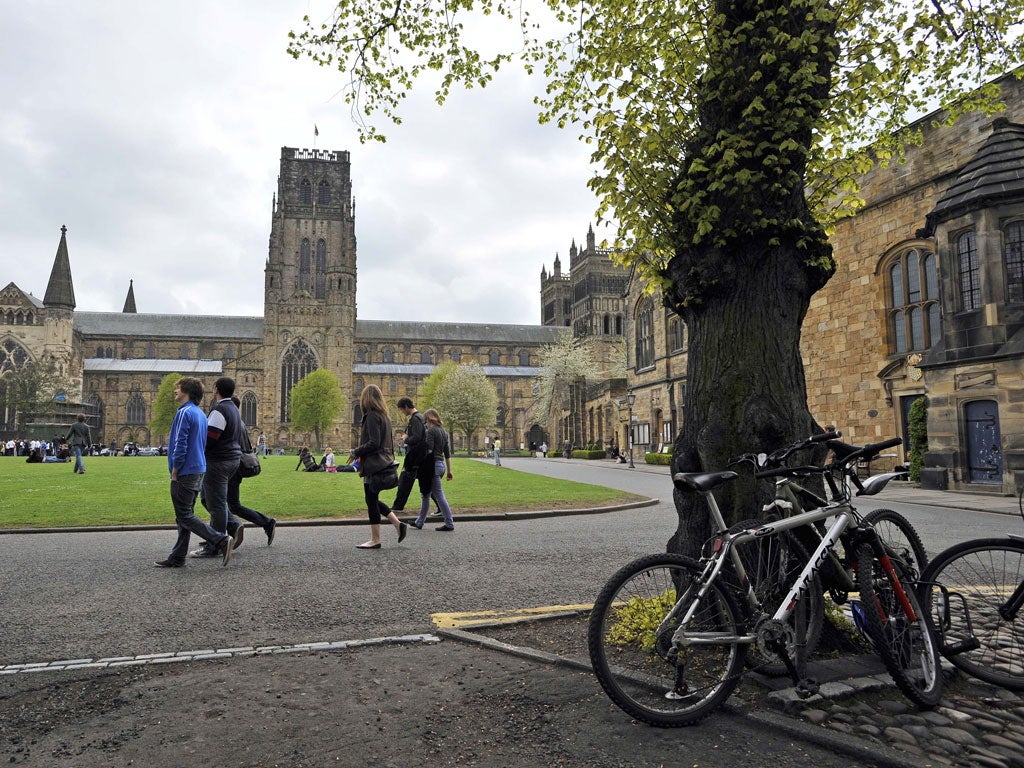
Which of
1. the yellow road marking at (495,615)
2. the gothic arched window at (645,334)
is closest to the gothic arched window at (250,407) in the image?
→ the gothic arched window at (645,334)

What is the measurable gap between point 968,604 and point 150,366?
322 feet

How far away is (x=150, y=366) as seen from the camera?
87938 mm

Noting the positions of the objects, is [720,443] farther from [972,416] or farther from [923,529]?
[972,416]

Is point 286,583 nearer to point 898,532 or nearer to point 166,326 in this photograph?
point 898,532

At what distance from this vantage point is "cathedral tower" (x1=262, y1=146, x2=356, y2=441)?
83.4 m

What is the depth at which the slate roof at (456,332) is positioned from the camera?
99500 mm

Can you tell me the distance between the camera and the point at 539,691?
3.40 meters

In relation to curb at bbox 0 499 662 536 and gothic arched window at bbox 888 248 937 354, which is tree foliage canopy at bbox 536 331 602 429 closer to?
gothic arched window at bbox 888 248 937 354

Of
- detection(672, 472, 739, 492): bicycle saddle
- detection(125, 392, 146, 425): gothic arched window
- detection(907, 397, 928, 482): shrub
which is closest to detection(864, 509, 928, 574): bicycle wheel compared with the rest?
detection(672, 472, 739, 492): bicycle saddle

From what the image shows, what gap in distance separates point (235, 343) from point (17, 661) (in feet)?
316

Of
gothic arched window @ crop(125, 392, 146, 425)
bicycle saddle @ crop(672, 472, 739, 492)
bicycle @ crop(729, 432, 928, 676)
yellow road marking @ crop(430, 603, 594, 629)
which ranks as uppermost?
gothic arched window @ crop(125, 392, 146, 425)

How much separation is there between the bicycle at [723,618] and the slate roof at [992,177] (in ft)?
52.0

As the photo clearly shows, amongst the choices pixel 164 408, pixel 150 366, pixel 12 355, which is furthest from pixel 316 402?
pixel 12 355

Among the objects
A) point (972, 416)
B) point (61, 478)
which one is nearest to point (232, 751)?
point (972, 416)
